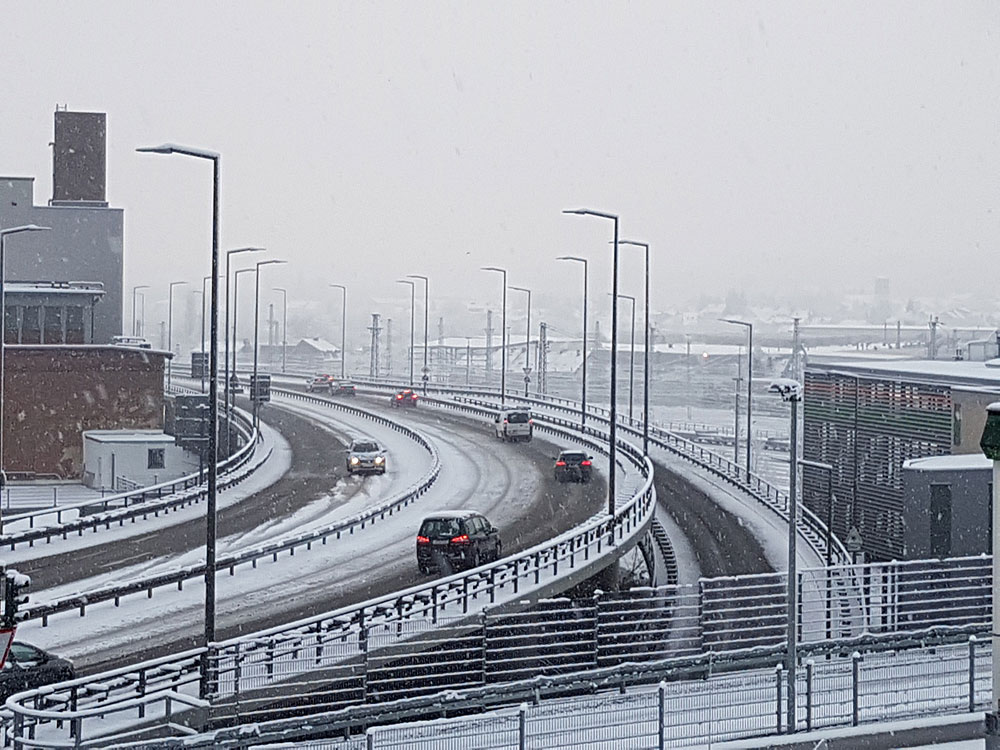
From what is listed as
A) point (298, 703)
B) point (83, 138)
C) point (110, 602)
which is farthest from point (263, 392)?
point (298, 703)

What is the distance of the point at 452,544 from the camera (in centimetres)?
3288

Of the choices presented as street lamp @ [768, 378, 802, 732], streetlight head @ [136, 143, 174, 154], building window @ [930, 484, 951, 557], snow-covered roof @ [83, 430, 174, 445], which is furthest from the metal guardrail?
building window @ [930, 484, 951, 557]

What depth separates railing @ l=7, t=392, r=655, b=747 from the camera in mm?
18875

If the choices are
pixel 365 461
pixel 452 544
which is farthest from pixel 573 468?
pixel 452 544

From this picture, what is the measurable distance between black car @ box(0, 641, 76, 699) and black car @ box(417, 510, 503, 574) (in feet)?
38.5

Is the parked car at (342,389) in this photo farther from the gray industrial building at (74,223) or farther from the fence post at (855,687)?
the fence post at (855,687)

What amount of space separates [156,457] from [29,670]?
37.8 m

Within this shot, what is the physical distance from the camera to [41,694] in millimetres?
18203

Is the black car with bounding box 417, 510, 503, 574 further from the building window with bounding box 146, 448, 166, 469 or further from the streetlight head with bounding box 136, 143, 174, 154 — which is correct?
the building window with bounding box 146, 448, 166, 469

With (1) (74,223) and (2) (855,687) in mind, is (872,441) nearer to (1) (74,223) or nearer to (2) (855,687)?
(2) (855,687)

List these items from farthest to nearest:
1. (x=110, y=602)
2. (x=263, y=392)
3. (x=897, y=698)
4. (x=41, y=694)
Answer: (x=263, y=392) < (x=110, y=602) < (x=897, y=698) < (x=41, y=694)

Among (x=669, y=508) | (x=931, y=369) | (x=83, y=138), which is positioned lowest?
(x=669, y=508)

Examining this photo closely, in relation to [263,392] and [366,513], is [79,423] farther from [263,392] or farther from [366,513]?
[366,513]

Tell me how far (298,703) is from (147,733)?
3.42m
